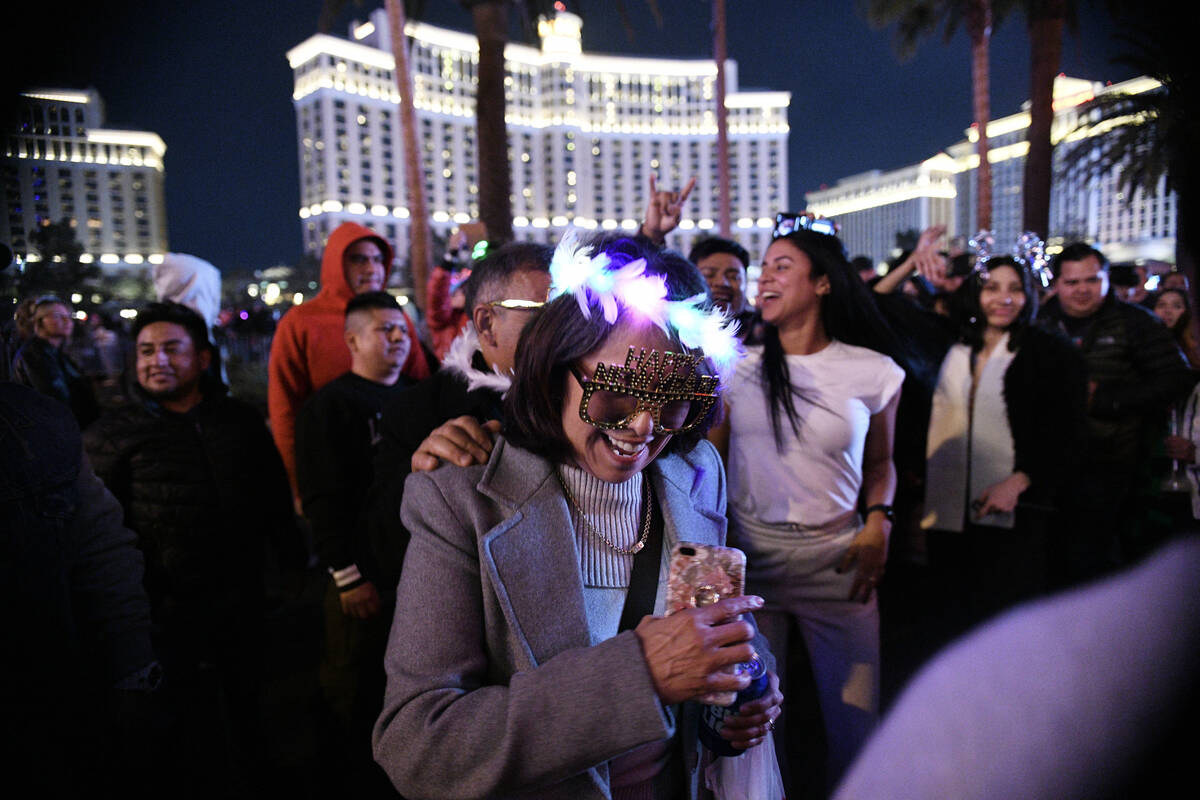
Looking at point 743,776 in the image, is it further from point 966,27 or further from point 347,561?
A: point 966,27

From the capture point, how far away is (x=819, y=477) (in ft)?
8.04

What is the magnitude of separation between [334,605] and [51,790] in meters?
1.57

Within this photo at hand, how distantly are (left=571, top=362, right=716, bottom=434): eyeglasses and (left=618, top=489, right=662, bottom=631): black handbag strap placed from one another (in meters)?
0.27

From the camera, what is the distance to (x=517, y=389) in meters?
1.45

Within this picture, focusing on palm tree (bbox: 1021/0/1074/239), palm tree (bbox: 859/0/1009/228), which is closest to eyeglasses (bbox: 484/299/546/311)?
palm tree (bbox: 1021/0/1074/239)

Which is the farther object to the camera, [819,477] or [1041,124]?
[1041,124]

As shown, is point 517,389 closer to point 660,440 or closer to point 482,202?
point 660,440

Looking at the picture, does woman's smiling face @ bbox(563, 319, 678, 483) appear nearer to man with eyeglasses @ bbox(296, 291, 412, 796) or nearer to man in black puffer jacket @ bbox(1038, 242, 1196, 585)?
man with eyeglasses @ bbox(296, 291, 412, 796)

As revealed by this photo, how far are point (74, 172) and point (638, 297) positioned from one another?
1170 mm

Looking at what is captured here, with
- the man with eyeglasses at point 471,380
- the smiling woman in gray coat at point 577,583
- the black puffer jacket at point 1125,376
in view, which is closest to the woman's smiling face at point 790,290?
the man with eyeglasses at point 471,380

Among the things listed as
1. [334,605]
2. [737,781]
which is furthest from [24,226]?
[334,605]

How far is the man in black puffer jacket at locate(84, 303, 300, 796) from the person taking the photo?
2727 mm

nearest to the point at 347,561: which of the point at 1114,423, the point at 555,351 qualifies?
the point at 555,351

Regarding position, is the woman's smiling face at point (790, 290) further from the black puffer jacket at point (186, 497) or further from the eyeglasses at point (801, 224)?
the black puffer jacket at point (186, 497)
